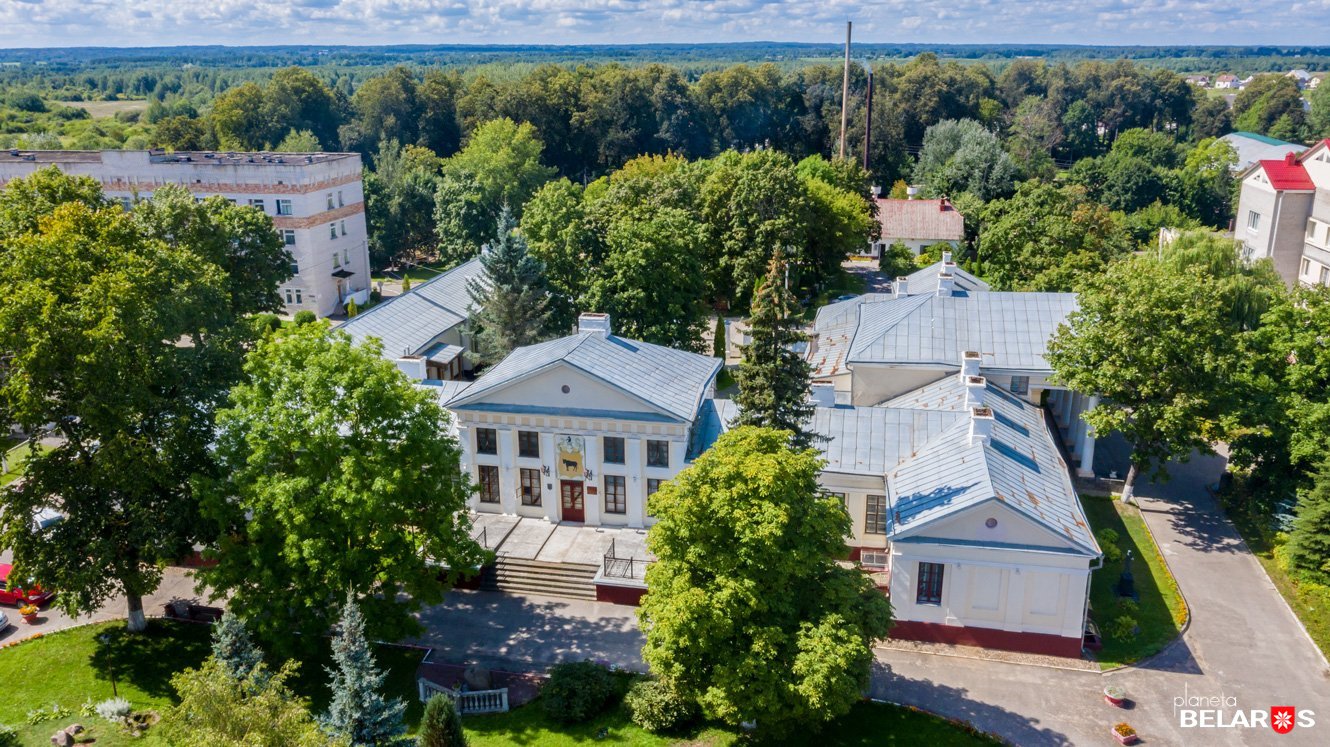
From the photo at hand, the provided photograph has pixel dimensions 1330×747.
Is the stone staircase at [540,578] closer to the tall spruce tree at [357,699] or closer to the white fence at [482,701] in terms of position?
the white fence at [482,701]

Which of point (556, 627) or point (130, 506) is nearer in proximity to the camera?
point (130, 506)

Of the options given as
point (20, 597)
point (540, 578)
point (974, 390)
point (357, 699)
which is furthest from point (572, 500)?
point (20, 597)

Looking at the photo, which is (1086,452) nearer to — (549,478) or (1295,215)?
(549,478)

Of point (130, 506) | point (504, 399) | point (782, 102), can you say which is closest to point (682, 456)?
point (504, 399)

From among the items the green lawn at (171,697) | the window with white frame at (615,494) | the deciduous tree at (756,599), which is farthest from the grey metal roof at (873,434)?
the green lawn at (171,697)

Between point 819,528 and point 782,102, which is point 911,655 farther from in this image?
point 782,102

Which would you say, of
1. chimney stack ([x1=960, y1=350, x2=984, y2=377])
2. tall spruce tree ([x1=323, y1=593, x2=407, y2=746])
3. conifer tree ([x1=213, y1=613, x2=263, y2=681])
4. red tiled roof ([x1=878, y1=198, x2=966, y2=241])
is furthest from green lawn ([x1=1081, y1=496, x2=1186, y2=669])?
red tiled roof ([x1=878, y1=198, x2=966, y2=241])

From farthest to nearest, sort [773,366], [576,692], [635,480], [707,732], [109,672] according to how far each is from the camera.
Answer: [635,480] → [773,366] → [109,672] → [576,692] → [707,732]
